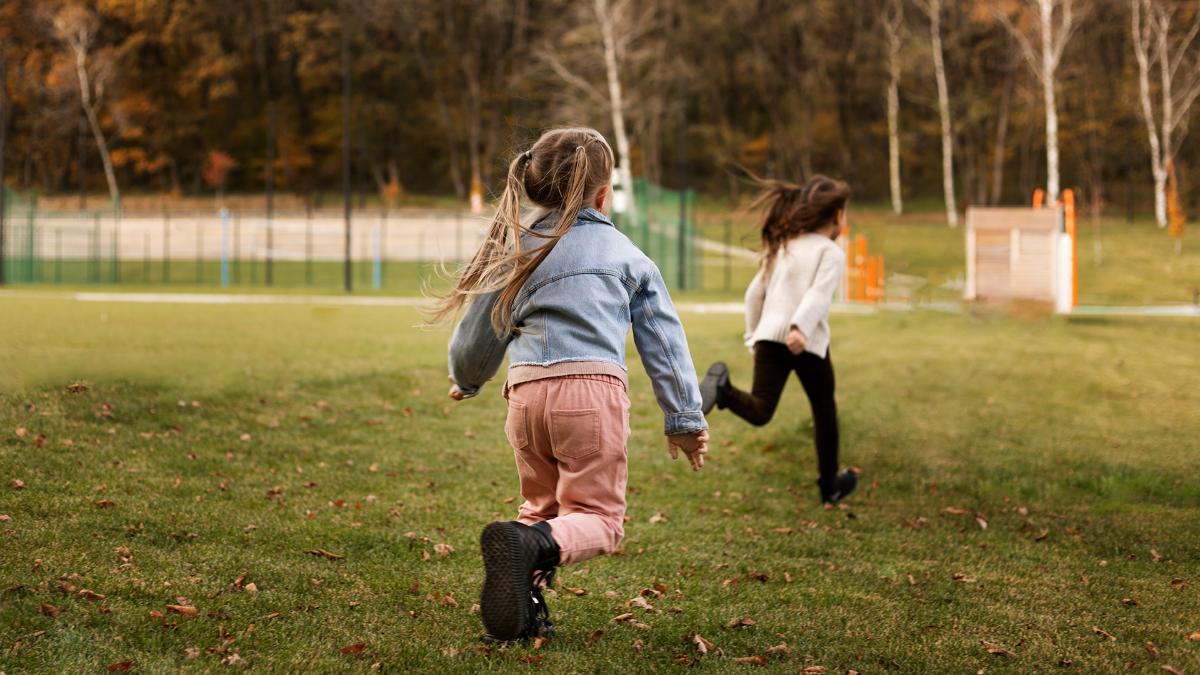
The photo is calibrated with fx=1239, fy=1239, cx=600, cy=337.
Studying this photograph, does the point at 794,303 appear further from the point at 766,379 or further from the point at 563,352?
the point at 563,352

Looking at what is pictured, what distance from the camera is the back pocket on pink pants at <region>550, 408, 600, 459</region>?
3.71 meters

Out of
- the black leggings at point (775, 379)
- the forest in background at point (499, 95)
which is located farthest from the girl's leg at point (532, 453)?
the forest in background at point (499, 95)

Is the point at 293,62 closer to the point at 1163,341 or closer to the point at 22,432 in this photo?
the point at 1163,341

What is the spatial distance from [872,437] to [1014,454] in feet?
3.42

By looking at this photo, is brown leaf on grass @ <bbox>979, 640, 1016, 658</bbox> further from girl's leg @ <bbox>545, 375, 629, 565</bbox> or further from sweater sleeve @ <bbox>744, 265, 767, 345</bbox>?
sweater sleeve @ <bbox>744, 265, 767, 345</bbox>

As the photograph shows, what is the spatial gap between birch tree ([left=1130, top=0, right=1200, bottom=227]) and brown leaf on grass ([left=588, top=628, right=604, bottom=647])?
123 feet

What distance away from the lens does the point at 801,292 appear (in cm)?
629

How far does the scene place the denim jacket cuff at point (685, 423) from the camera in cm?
385

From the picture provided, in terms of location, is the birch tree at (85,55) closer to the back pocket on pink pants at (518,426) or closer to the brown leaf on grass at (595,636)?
the brown leaf on grass at (595,636)

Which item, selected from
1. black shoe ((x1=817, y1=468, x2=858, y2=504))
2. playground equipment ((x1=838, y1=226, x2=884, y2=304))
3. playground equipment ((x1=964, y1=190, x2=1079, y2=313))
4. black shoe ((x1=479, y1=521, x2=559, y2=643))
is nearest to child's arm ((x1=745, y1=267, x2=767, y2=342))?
black shoe ((x1=817, y1=468, x2=858, y2=504))

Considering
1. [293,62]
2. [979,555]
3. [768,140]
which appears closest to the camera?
[979,555]

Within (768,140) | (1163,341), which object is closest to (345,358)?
(1163,341)

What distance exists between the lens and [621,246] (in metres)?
3.91

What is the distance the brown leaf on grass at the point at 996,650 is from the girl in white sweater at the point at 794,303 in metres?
2.13
